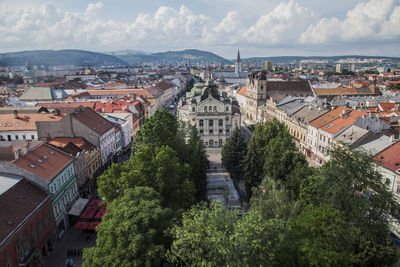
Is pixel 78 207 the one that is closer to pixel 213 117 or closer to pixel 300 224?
pixel 300 224

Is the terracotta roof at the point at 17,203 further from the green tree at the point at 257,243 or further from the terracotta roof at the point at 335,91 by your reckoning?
the terracotta roof at the point at 335,91

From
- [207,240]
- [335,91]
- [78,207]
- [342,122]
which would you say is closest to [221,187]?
[78,207]

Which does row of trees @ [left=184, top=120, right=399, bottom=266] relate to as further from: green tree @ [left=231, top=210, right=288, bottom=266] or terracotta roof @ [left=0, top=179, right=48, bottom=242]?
terracotta roof @ [left=0, top=179, right=48, bottom=242]

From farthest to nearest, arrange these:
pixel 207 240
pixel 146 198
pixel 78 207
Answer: pixel 78 207, pixel 146 198, pixel 207 240

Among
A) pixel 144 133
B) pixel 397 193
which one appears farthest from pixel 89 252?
pixel 397 193

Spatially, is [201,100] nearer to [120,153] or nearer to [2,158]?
[120,153]

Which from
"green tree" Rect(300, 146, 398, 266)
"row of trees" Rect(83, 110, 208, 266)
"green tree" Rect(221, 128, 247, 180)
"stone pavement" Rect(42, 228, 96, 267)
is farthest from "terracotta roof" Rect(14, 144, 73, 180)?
"green tree" Rect(300, 146, 398, 266)
